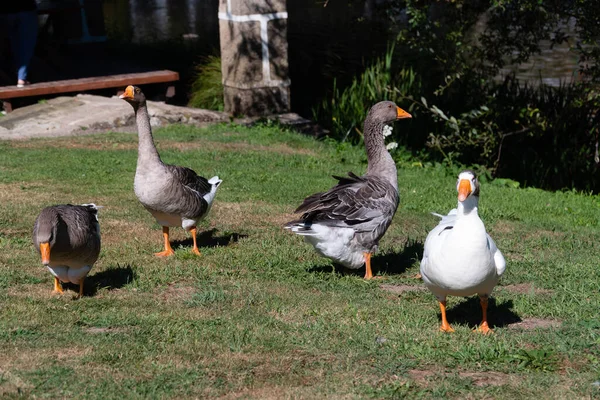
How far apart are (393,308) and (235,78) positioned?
1061cm

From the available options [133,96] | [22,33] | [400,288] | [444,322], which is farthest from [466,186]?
[22,33]

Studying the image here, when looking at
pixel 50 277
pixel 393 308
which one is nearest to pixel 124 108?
pixel 50 277

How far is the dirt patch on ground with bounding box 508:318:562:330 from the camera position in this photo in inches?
256

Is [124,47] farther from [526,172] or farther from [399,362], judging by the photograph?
[399,362]

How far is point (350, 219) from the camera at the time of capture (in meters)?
7.67

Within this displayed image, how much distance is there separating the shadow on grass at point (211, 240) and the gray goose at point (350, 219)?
1.61 m

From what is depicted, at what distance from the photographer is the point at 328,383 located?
17.6ft

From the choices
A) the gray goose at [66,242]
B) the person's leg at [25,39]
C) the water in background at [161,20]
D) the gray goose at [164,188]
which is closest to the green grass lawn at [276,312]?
the gray goose at [66,242]

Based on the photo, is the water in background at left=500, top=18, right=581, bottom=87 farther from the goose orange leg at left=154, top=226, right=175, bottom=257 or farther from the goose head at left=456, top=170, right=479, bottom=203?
the goose head at left=456, top=170, right=479, bottom=203

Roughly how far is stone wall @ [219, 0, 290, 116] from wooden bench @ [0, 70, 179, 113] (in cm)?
159

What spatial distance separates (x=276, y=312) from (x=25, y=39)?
12277mm

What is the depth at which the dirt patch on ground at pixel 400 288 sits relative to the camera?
7.54m

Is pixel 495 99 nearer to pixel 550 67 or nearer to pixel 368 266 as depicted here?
pixel 368 266

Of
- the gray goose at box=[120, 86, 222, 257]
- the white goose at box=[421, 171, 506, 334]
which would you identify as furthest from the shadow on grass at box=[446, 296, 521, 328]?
the gray goose at box=[120, 86, 222, 257]
